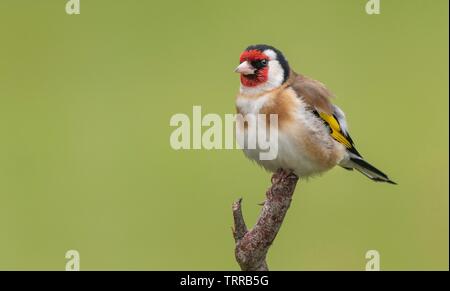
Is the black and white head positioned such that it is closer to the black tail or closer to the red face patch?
the red face patch

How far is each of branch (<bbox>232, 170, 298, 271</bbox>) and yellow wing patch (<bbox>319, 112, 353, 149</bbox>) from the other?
2.98 ft

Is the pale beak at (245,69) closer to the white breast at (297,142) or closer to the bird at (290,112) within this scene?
the bird at (290,112)

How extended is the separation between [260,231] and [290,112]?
3.49 feet

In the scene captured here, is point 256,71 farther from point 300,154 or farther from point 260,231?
point 260,231

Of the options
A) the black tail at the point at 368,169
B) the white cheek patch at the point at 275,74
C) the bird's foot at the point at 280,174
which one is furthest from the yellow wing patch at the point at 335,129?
the bird's foot at the point at 280,174

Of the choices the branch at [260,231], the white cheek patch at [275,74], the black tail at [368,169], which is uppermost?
the white cheek patch at [275,74]

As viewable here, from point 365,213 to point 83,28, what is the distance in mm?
4998

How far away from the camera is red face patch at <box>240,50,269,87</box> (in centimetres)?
612

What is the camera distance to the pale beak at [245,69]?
6062 millimetres

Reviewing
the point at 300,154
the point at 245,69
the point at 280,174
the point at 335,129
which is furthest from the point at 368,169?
the point at 245,69

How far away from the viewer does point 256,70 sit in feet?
20.2
